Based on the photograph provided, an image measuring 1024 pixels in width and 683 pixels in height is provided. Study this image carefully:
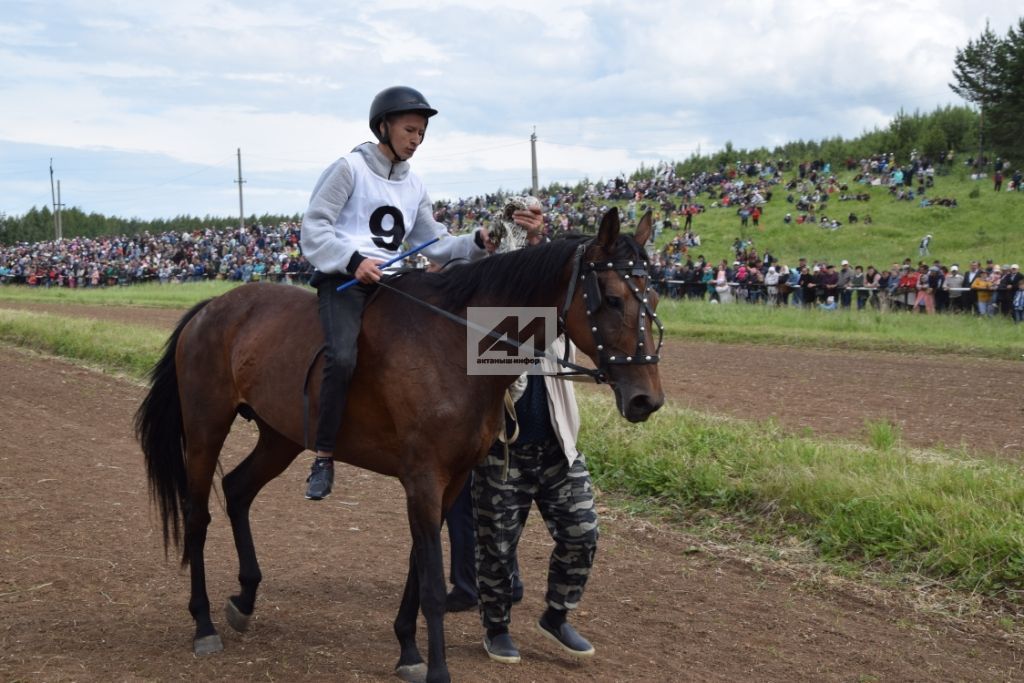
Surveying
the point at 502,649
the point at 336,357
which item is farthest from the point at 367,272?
the point at 502,649

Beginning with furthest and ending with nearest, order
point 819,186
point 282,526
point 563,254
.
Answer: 1. point 819,186
2. point 282,526
3. point 563,254

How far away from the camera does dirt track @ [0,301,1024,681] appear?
4.68 m

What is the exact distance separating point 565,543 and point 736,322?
18082 millimetres

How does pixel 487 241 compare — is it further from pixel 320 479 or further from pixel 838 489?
pixel 838 489

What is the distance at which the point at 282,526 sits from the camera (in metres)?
7.21

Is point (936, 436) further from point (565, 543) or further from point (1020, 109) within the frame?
point (1020, 109)

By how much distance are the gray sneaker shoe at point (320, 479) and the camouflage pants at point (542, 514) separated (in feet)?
2.56

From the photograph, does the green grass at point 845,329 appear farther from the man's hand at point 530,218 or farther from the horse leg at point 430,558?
the horse leg at point 430,558

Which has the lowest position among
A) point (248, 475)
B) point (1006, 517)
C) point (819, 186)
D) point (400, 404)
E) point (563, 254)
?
point (1006, 517)

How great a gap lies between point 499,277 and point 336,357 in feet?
2.81

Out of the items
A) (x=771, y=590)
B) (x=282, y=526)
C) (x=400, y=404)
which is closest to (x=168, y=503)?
(x=282, y=526)

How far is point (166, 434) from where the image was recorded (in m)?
5.91

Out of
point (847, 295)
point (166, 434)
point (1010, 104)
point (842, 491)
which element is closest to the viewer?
point (166, 434)

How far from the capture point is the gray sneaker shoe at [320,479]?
15.2ft
